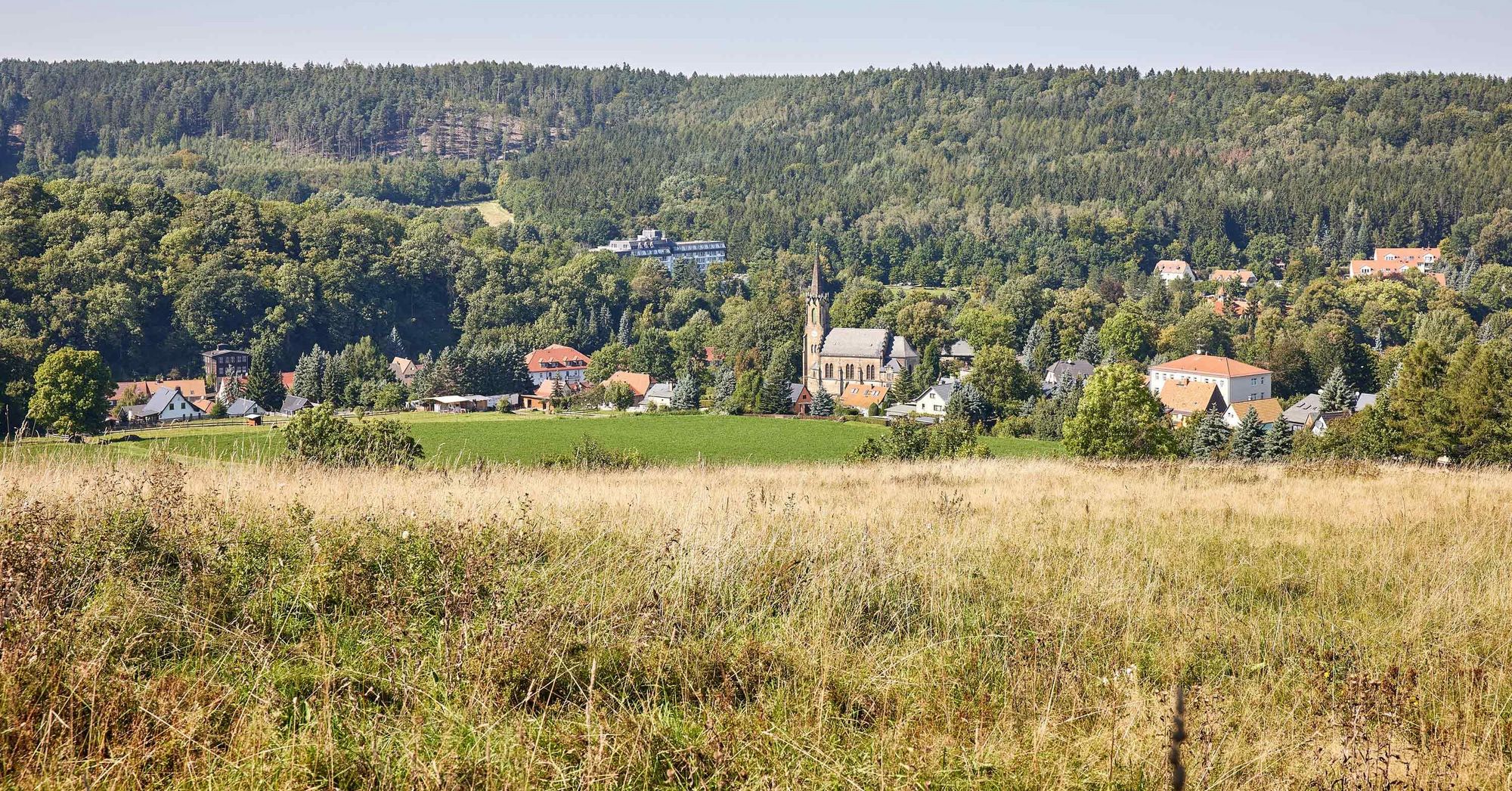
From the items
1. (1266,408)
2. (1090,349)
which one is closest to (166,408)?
(1266,408)

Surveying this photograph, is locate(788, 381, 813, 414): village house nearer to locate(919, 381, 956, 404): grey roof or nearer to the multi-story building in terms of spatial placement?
locate(919, 381, 956, 404): grey roof

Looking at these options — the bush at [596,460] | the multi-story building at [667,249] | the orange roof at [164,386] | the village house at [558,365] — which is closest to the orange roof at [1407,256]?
the multi-story building at [667,249]

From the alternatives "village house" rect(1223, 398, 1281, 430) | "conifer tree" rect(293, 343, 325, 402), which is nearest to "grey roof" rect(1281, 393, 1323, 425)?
"village house" rect(1223, 398, 1281, 430)

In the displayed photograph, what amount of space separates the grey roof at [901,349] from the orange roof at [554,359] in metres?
26.9

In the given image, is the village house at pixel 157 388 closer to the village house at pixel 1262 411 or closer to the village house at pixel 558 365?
the village house at pixel 558 365

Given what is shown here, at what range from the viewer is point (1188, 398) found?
66375mm

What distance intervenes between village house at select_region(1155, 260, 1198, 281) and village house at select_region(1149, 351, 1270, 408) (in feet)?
177

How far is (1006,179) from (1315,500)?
160929 millimetres

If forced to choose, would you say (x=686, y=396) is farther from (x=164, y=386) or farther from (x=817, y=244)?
(x=817, y=244)

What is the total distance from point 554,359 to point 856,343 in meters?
27.0

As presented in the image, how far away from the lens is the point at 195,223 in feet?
302

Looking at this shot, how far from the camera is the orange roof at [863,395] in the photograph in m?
73.2

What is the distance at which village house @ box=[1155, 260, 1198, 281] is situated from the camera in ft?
416

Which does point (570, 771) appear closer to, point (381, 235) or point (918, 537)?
point (918, 537)
